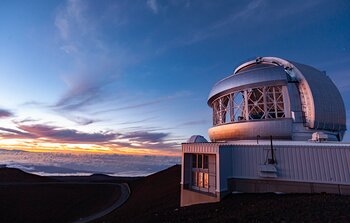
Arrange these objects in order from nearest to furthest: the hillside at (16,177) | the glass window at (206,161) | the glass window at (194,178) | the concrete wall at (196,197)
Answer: the concrete wall at (196,197), the glass window at (206,161), the glass window at (194,178), the hillside at (16,177)

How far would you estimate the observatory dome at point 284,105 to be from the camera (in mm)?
15641

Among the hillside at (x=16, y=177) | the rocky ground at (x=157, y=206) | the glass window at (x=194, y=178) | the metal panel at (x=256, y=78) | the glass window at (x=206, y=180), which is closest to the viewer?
the rocky ground at (x=157, y=206)

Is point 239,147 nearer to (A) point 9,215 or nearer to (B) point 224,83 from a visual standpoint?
(B) point 224,83

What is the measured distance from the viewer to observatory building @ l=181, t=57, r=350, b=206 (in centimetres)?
1200

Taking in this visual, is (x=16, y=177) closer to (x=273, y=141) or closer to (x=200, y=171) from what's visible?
(x=200, y=171)

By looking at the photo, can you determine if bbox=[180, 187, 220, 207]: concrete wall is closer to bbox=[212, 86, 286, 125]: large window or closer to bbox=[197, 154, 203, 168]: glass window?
bbox=[197, 154, 203, 168]: glass window

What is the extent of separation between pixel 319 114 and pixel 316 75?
419 centimetres

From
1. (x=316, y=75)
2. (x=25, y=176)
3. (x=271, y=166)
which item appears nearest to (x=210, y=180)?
(x=271, y=166)

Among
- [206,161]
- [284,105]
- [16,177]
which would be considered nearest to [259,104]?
[284,105]

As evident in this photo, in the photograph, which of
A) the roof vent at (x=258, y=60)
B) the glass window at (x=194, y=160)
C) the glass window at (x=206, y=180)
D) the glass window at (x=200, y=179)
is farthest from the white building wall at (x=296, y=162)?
the roof vent at (x=258, y=60)

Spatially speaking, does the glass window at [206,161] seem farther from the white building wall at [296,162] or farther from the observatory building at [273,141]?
the white building wall at [296,162]

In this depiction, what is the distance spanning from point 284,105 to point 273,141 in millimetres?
3016

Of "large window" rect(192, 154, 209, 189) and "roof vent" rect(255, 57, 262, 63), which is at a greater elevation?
"roof vent" rect(255, 57, 262, 63)

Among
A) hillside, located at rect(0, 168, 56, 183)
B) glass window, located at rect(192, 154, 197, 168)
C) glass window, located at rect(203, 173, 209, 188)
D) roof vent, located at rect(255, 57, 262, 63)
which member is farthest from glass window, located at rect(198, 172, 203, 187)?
hillside, located at rect(0, 168, 56, 183)
